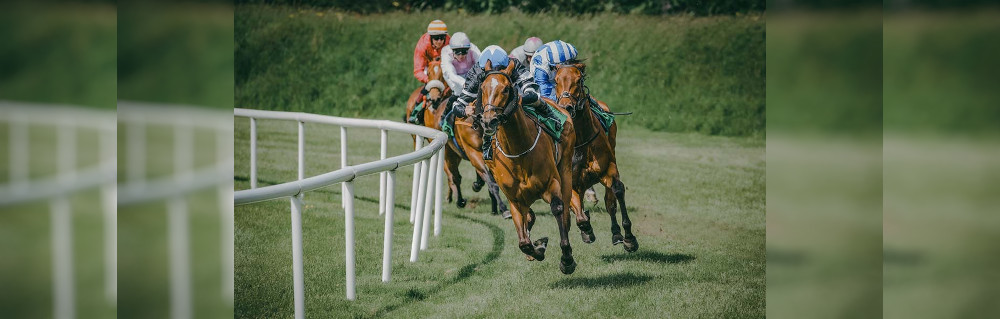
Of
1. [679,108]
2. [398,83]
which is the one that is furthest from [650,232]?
[398,83]

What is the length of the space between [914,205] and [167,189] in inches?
33.6

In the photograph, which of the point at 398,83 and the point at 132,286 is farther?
the point at 398,83

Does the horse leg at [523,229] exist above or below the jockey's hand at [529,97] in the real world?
below

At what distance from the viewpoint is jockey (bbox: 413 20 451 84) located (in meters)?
6.97

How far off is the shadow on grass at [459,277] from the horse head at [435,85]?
974 millimetres

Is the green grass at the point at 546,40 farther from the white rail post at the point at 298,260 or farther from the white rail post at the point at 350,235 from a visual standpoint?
the white rail post at the point at 298,260

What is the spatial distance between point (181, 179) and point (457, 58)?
5654mm

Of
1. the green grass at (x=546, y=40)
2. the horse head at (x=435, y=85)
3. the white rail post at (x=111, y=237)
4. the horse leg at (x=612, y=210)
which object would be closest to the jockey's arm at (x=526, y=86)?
the horse leg at (x=612, y=210)

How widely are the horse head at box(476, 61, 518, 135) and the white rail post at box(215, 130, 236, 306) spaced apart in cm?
305

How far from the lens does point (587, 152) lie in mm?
5340

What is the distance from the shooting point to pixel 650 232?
6.36 meters

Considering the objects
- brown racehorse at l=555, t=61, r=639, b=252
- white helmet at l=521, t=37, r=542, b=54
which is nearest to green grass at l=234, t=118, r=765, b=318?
brown racehorse at l=555, t=61, r=639, b=252

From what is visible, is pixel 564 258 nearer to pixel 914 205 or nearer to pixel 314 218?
pixel 314 218

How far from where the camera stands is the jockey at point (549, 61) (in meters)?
5.12
